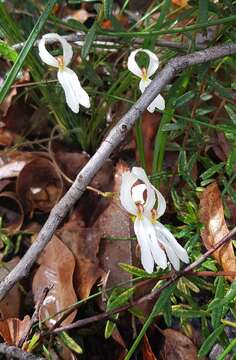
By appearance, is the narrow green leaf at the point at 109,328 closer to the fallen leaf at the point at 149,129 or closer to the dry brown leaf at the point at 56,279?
the dry brown leaf at the point at 56,279

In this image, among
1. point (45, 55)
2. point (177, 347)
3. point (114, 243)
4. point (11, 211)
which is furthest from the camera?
point (11, 211)

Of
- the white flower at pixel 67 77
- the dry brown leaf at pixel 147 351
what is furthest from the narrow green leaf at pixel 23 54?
the dry brown leaf at pixel 147 351

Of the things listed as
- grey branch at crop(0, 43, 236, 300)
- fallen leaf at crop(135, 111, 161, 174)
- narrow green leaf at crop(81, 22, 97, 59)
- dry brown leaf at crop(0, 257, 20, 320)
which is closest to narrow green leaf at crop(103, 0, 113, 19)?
narrow green leaf at crop(81, 22, 97, 59)

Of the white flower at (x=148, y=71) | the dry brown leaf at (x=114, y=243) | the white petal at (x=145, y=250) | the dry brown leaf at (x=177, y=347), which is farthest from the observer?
the dry brown leaf at (x=114, y=243)

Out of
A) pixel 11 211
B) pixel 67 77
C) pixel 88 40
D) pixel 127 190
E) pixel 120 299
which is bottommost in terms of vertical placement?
pixel 120 299

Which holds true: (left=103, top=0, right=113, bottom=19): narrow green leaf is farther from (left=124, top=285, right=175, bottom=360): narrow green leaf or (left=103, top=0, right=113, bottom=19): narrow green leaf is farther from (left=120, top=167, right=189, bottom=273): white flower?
(left=124, top=285, right=175, bottom=360): narrow green leaf

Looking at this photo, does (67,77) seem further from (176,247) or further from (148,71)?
(176,247)

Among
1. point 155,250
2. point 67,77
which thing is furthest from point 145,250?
point 67,77
